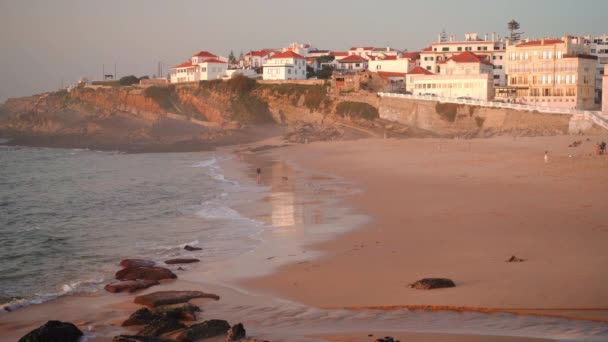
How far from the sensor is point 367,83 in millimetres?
56156

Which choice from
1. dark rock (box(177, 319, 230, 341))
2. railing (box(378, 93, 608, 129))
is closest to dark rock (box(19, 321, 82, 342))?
dark rock (box(177, 319, 230, 341))

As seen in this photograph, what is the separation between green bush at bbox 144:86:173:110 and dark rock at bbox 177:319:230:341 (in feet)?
197

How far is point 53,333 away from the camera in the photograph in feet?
27.8

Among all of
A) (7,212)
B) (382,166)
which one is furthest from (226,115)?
(7,212)

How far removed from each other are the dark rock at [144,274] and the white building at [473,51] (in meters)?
51.0

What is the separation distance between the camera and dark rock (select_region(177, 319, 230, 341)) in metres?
8.59

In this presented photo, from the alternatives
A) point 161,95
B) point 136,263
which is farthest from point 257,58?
point 136,263

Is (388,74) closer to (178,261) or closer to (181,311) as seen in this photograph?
(178,261)

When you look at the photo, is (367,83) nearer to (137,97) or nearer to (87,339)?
(137,97)

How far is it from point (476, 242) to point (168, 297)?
22.5 feet

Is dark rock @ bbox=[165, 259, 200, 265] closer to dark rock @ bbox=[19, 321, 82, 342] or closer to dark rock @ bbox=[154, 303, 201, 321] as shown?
dark rock @ bbox=[154, 303, 201, 321]

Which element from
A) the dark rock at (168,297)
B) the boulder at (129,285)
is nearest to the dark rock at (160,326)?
the dark rock at (168,297)

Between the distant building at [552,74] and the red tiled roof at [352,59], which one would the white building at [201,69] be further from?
the distant building at [552,74]

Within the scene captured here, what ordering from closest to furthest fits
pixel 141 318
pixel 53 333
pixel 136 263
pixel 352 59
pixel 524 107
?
pixel 53 333 < pixel 141 318 < pixel 136 263 < pixel 524 107 < pixel 352 59
